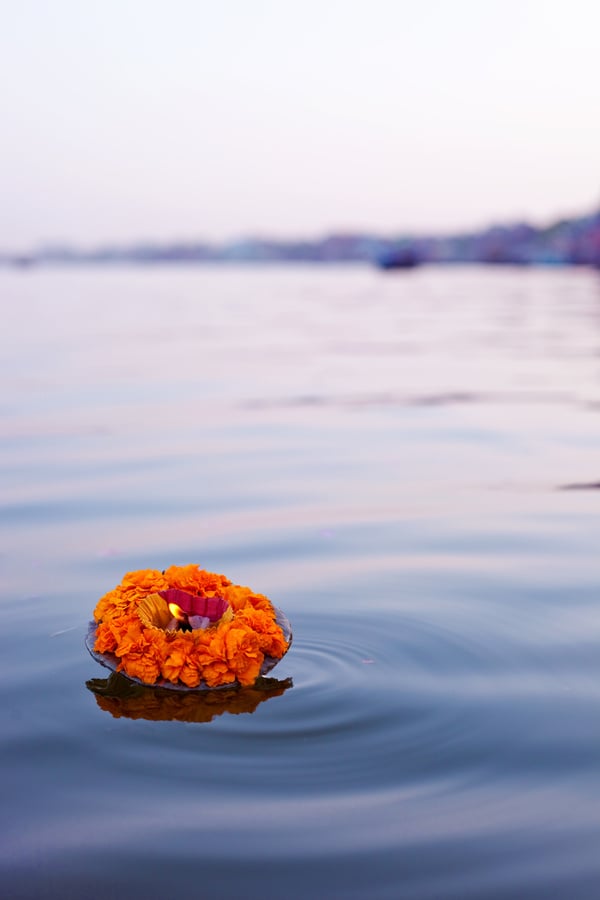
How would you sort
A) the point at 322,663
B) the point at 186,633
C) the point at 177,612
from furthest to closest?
the point at 322,663 → the point at 177,612 → the point at 186,633

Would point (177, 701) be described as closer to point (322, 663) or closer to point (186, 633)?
point (186, 633)

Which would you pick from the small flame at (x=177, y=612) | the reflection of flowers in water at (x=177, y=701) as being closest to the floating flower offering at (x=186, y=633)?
the small flame at (x=177, y=612)

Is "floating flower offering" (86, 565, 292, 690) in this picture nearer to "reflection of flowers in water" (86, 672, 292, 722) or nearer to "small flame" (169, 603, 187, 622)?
"small flame" (169, 603, 187, 622)

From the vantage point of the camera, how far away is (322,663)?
8.09 metres

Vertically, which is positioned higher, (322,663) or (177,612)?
(177,612)

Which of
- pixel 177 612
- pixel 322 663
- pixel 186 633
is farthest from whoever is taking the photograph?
pixel 322 663

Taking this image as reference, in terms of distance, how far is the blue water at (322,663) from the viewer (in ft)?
18.6

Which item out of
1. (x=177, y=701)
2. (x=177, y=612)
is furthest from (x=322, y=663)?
(x=177, y=612)

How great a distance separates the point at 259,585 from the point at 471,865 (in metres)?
4.91

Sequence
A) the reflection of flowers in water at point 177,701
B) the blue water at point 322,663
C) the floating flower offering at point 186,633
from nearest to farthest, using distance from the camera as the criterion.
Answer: the blue water at point 322,663 < the floating flower offering at point 186,633 < the reflection of flowers in water at point 177,701

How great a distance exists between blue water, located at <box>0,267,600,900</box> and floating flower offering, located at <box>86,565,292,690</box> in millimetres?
283

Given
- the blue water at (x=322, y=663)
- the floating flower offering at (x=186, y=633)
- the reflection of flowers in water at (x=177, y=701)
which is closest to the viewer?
the blue water at (x=322, y=663)

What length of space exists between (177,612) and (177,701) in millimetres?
592

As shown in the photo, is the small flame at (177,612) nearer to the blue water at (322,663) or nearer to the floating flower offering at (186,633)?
the floating flower offering at (186,633)
